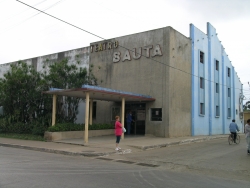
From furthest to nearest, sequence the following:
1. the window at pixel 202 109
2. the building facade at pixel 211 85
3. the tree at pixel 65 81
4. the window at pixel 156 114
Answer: the window at pixel 202 109, the building facade at pixel 211 85, the tree at pixel 65 81, the window at pixel 156 114

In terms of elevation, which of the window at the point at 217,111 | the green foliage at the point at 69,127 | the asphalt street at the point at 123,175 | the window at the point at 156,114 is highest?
the window at the point at 217,111

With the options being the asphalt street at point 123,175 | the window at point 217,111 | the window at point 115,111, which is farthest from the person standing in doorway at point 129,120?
the window at point 217,111

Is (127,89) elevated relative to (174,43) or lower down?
lower down

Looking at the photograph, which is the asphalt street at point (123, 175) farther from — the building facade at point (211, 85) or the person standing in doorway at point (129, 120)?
the building facade at point (211, 85)

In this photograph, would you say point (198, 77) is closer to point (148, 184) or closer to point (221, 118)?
point (221, 118)

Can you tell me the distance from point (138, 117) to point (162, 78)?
13.5 ft

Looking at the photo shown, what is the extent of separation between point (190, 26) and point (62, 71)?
1192cm

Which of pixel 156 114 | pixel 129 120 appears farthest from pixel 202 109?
pixel 129 120

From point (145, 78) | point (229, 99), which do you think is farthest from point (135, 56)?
point (229, 99)

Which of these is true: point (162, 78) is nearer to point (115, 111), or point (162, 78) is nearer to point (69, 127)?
point (115, 111)

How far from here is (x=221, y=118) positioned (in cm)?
2842

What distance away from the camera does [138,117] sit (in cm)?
2209

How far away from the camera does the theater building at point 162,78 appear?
20.3 metres

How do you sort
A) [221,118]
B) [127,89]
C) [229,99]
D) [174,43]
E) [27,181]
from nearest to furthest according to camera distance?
[27,181] → [174,43] → [127,89] → [221,118] → [229,99]
